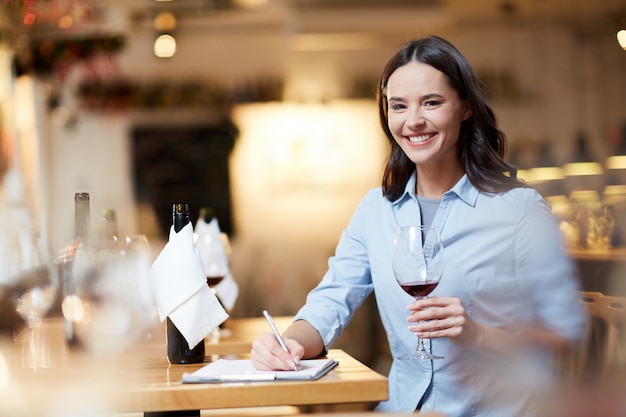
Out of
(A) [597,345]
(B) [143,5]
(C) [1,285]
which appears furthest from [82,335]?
(B) [143,5]

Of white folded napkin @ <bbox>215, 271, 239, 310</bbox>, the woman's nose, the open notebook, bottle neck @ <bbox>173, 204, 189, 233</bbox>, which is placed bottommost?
white folded napkin @ <bbox>215, 271, 239, 310</bbox>

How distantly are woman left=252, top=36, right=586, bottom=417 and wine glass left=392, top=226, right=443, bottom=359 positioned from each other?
19cm

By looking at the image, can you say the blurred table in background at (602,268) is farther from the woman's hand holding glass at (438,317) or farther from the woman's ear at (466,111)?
the woman's hand holding glass at (438,317)

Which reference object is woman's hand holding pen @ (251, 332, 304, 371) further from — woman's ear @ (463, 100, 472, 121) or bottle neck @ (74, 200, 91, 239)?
woman's ear @ (463, 100, 472, 121)

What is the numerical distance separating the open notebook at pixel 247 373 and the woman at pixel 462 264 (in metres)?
0.20

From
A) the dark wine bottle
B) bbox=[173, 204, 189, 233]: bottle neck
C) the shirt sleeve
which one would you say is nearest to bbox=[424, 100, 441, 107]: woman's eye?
the shirt sleeve

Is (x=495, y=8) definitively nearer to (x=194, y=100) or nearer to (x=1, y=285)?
(x=194, y=100)

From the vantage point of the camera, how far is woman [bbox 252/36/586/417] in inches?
74.1

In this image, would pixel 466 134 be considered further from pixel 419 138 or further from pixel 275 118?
pixel 275 118

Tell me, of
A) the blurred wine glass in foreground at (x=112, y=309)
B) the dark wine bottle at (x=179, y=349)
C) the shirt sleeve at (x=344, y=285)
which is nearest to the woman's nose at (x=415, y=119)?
the shirt sleeve at (x=344, y=285)

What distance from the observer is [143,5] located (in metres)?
6.66

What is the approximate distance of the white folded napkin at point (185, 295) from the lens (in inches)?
67.4

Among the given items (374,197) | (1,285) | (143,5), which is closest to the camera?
Result: (1,285)

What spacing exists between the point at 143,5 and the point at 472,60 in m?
2.72
